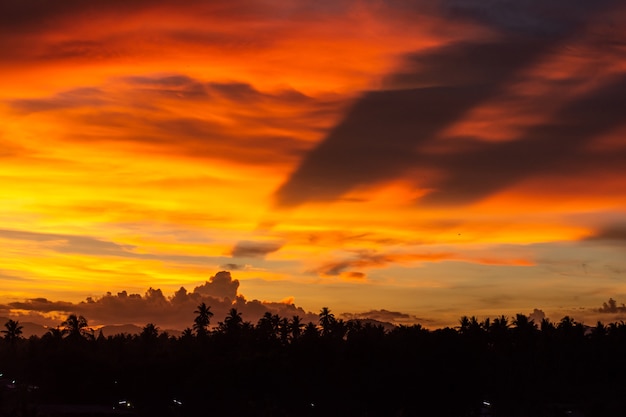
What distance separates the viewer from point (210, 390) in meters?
157

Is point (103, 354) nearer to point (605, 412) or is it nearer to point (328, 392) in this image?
point (328, 392)

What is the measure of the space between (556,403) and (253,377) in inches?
1951

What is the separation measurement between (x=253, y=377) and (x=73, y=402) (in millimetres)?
33864

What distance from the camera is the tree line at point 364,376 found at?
152 meters

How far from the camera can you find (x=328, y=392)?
154 m

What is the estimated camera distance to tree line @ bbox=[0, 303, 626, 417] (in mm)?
151625

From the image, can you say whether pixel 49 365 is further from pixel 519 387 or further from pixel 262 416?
pixel 519 387

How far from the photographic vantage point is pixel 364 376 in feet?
497

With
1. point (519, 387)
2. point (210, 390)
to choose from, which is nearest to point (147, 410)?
point (210, 390)

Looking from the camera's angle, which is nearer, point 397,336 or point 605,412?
point 605,412

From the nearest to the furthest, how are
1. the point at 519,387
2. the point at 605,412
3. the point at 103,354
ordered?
the point at 605,412 < the point at 519,387 < the point at 103,354

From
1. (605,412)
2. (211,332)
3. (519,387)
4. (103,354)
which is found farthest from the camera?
(211,332)

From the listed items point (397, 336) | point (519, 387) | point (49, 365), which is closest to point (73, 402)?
point (49, 365)

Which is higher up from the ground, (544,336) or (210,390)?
(544,336)
